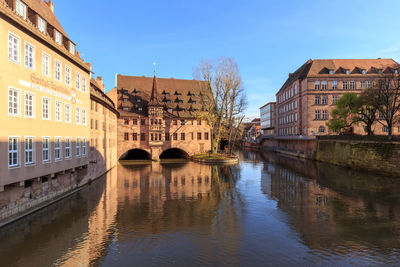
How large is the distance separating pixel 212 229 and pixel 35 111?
479 inches

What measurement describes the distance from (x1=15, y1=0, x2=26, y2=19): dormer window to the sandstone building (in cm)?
3095

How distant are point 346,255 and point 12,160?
16.2 m

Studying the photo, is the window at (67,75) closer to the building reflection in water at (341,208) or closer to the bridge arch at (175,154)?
the building reflection in water at (341,208)

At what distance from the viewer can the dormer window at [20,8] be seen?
1348 cm

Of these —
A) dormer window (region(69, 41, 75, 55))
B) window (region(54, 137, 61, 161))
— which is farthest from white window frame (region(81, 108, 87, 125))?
dormer window (region(69, 41, 75, 55))

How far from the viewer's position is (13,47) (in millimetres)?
12523

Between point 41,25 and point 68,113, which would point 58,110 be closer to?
point 68,113

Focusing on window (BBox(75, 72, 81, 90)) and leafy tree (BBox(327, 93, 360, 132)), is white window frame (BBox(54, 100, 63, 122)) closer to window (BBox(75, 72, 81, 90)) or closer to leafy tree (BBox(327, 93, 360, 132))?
window (BBox(75, 72, 81, 90))

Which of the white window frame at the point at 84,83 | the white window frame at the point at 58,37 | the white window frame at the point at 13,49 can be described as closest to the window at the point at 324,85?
the white window frame at the point at 84,83

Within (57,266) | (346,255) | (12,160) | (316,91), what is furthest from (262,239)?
(316,91)

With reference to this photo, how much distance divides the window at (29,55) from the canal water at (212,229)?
8.79 metres

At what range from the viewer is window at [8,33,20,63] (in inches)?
482

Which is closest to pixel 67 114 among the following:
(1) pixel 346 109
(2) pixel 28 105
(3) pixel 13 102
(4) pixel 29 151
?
(2) pixel 28 105

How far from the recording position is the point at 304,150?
50875mm
